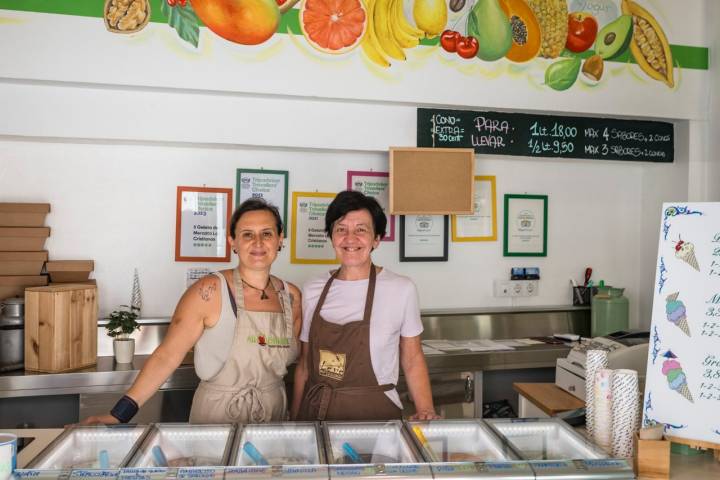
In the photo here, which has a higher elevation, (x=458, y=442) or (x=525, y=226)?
(x=525, y=226)

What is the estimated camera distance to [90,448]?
1.68m

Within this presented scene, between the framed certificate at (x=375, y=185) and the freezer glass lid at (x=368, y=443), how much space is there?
2.16 meters

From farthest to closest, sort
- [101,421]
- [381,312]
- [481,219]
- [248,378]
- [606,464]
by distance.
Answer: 1. [481,219]
2. [381,312]
3. [248,378]
4. [101,421]
5. [606,464]

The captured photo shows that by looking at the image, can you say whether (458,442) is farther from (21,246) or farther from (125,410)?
(21,246)

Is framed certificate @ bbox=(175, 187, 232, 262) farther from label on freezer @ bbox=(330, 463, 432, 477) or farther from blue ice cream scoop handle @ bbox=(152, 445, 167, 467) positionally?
label on freezer @ bbox=(330, 463, 432, 477)

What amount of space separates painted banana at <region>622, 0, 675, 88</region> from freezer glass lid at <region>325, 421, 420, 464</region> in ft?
10.2

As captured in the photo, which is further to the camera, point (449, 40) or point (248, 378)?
A: point (449, 40)

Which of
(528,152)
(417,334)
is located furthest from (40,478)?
(528,152)

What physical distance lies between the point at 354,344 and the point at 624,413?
1009mm

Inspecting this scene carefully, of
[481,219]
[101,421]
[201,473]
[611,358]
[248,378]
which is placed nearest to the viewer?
[201,473]

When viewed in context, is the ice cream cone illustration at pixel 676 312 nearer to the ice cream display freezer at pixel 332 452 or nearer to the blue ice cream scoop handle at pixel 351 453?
the ice cream display freezer at pixel 332 452

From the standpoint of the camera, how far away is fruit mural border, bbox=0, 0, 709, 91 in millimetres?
3285

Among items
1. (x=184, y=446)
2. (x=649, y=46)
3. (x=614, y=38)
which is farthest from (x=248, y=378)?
(x=649, y=46)

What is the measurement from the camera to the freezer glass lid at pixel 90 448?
1578mm
